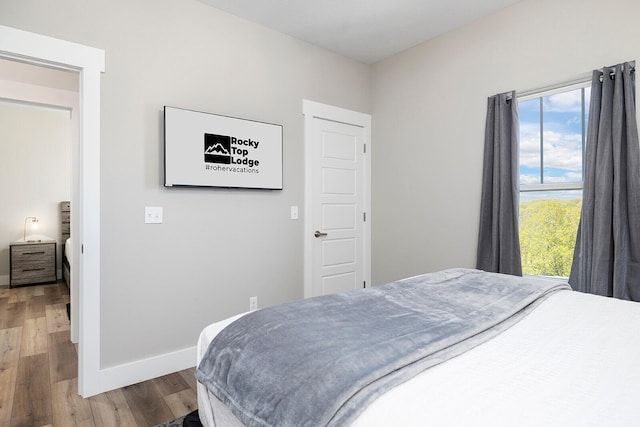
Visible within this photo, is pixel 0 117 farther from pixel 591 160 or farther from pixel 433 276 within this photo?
pixel 591 160

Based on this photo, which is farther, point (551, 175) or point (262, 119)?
point (262, 119)

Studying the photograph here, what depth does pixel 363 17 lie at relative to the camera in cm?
294

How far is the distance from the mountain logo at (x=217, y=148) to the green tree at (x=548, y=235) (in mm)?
2338

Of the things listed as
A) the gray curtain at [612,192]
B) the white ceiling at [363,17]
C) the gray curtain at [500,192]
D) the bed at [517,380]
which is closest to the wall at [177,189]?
the white ceiling at [363,17]

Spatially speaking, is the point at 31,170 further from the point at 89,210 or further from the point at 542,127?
the point at 542,127

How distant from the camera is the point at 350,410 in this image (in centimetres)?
77

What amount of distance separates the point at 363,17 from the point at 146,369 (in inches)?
122

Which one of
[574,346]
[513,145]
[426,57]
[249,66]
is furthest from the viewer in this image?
[426,57]

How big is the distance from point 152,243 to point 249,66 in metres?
1.61

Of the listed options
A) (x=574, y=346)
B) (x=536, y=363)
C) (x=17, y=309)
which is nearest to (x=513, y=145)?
(x=574, y=346)

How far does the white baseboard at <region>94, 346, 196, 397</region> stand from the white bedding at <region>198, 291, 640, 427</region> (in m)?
1.43

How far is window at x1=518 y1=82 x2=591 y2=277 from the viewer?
2562 millimetres

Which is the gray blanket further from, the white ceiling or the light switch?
the white ceiling

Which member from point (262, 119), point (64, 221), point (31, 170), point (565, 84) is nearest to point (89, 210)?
point (262, 119)
